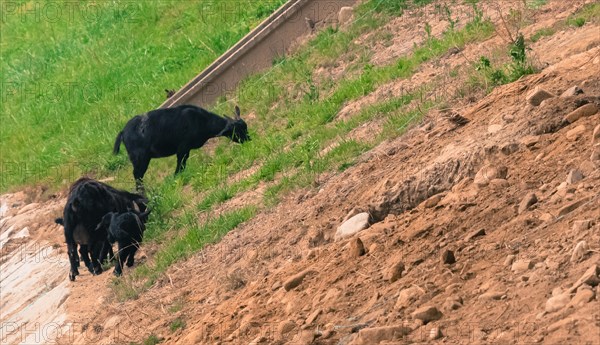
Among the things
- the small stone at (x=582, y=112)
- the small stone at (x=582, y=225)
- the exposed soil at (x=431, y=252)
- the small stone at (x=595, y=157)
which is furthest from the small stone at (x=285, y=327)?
the small stone at (x=582, y=112)

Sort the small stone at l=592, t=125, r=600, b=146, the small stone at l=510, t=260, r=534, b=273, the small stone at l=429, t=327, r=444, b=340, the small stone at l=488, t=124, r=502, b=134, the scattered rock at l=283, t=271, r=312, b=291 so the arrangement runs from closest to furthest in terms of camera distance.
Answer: the small stone at l=429, t=327, r=444, b=340 → the small stone at l=510, t=260, r=534, b=273 → the small stone at l=592, t=125, r=600, b=146 → the scattered rock at l=283, t=271, r=312, b=291 → the small stone at l=488, t=124, r=502, b=134

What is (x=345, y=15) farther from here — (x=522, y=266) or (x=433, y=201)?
(x=522, y=266)

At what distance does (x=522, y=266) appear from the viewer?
319 inches

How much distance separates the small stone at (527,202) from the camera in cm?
906

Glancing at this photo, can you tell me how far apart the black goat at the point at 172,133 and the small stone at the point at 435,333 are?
1009 cm

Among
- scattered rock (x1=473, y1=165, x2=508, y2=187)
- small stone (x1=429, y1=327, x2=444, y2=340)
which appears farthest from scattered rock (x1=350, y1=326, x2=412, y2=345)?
scattered rock (x1=473, y1=165, x2=508, y2=187)

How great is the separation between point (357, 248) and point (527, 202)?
1437 mm

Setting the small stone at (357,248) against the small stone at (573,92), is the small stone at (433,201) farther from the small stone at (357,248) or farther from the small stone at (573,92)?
the small stone at (573,92)

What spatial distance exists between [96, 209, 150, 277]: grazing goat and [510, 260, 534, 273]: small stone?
7187 millimetres

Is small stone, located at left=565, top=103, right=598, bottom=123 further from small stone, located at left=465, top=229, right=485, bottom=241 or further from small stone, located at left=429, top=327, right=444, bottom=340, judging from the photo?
small stone, located at left=429, top=327, right=444, bottom=340

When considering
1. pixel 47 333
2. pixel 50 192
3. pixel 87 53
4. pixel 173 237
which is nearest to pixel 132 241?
pixel 173 237

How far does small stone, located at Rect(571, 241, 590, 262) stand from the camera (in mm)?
7816

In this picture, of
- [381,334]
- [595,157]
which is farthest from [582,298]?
[595,157]

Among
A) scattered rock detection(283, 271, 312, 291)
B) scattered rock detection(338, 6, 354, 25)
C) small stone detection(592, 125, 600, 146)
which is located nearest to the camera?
small stone detection(592, 125, 600, 146)
